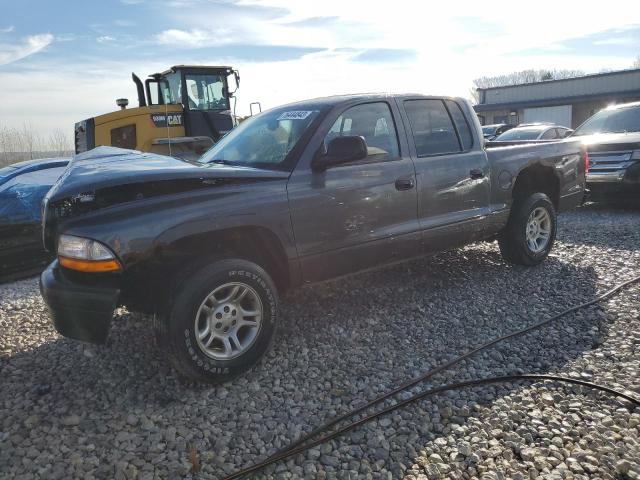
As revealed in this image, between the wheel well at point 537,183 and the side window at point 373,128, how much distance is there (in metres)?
1.85

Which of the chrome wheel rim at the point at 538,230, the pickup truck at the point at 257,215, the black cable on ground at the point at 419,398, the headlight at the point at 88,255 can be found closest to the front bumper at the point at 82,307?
the pickup truck at the point at 257,215

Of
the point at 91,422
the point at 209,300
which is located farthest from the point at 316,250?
the point at 91,422

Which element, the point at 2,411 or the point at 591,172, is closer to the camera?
the point at 2,411

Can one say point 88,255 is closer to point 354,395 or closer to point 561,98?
point 354,395

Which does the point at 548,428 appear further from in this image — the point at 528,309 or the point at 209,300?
the point at 209,300

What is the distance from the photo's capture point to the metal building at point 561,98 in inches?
1260

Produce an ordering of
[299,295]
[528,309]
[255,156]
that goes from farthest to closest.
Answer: [299,295] < [528,309] < [255,156]

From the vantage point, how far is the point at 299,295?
4.97 meters

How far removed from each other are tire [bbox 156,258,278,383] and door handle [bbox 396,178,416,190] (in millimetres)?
1394

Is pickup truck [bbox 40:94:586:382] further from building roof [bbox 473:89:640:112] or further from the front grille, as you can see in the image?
building roof [bbox 473:89:640:112]

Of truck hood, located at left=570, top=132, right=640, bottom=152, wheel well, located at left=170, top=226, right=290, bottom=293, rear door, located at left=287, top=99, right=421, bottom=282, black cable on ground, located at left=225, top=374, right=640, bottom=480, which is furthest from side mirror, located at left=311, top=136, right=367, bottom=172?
truck hood, located at left=570, top=132, right=640, bottom=152

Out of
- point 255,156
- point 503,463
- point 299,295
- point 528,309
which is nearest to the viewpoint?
point 503,463

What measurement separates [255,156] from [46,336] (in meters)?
2.35

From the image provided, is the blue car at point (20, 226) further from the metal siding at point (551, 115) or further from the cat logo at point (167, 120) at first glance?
the metal siding at point (551, 115)
